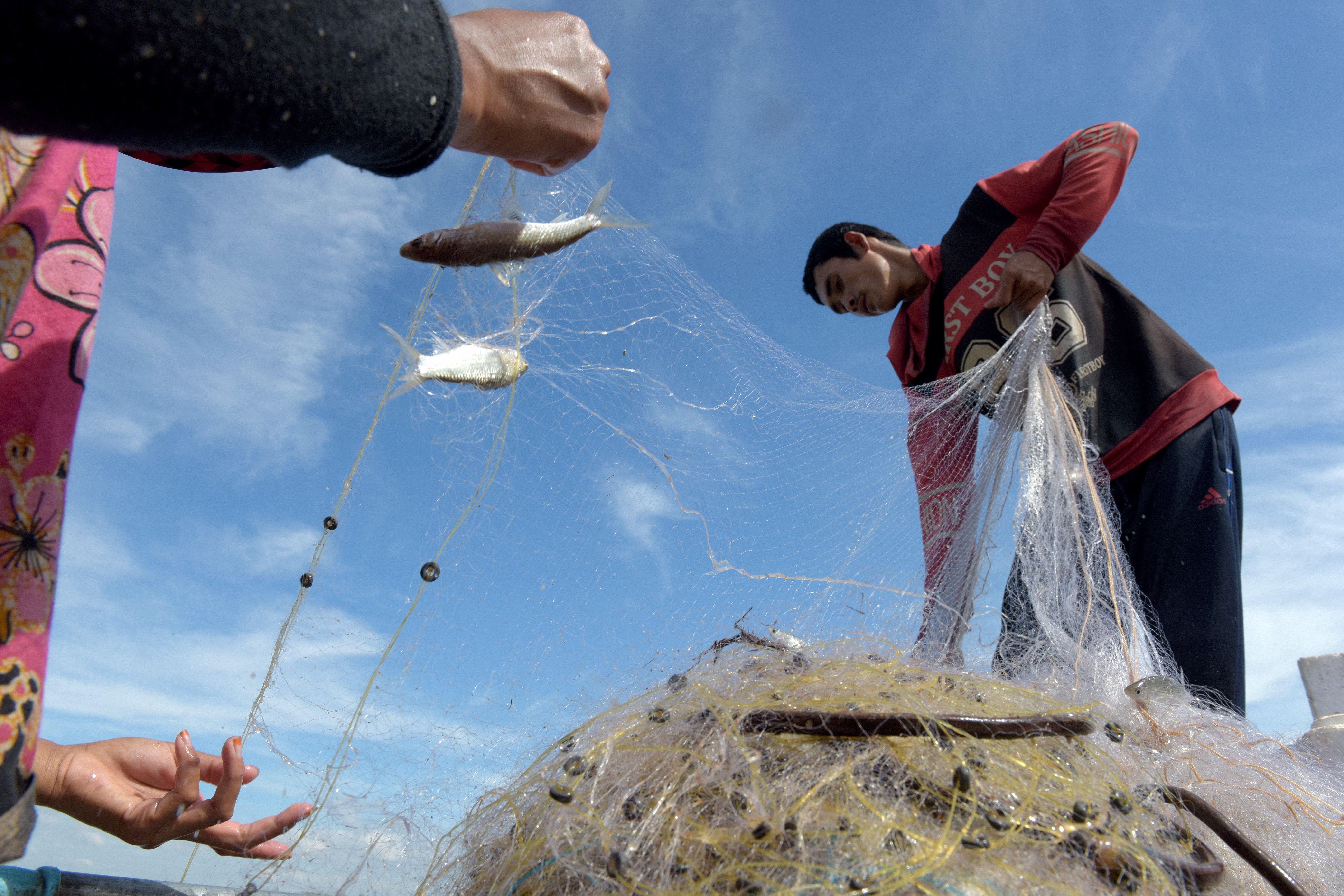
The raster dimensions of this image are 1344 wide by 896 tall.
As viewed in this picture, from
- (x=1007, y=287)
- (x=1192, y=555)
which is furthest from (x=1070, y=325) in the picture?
(x=1192, y=555)

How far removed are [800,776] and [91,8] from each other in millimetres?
1212

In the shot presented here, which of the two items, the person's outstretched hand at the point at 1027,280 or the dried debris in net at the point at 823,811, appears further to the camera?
the person's outstretched hand at the point at 1027,280

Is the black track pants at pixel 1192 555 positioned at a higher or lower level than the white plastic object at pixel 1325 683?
higher

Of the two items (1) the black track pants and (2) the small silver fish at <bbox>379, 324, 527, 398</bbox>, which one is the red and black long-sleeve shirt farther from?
(2) the small silver fish at <bbox>379, 324, 527, 398</bbox>

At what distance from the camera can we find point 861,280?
451 cm

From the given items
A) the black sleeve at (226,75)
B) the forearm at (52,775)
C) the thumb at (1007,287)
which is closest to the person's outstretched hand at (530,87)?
the black sleeve at (226,75)

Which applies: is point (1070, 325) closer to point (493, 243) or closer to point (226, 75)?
point (493, 243)

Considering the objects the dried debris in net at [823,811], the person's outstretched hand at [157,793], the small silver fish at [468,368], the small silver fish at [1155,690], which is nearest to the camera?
the dried debris in net at [823,811]

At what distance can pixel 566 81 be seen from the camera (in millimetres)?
1438

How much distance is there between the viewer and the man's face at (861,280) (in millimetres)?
4492

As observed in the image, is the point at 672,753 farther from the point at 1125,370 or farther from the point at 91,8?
the point at 1125,370

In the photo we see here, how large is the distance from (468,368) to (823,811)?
244 cm

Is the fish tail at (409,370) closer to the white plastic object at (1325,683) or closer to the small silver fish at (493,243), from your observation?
the small silver fish at (493,243)

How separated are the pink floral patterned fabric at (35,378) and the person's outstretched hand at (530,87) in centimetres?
66
